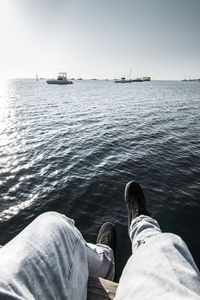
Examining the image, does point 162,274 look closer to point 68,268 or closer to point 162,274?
point 162,274

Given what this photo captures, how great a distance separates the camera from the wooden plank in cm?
205

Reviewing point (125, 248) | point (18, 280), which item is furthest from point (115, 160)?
point (18, 280)

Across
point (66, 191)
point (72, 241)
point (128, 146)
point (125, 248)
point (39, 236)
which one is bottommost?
point (125, 248)

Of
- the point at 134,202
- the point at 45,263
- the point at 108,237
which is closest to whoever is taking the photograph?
the point at 45,263

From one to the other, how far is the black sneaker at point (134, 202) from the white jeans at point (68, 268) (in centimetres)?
199

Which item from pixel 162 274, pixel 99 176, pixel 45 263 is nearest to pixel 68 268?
pixel 45 263

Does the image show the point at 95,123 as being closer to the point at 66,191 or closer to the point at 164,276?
the point at 66,191

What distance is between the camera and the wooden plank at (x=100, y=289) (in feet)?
6.73

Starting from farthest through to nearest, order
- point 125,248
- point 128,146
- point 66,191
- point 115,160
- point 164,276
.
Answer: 1. point 128,146
2. point 115,160
3. point 66,191
4. point 125,248
5. point 164,276

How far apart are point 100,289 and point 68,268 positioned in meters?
0.88

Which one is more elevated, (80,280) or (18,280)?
(18,280)

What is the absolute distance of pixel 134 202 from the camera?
14.7 feet

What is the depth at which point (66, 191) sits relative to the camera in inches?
275

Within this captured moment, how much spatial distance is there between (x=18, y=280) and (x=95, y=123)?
16.3 m
